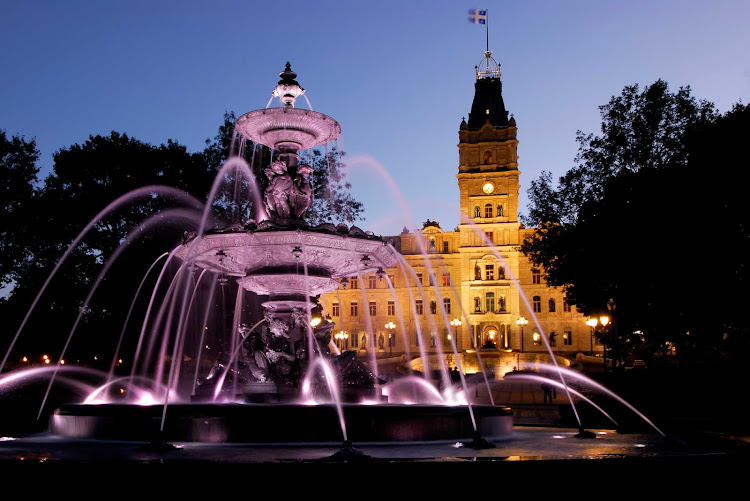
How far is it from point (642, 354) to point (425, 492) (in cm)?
3602

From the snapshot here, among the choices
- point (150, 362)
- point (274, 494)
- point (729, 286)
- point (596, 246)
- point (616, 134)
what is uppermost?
point (616, 134)

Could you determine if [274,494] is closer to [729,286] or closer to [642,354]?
[729,286]

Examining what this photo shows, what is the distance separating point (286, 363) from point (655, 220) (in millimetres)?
20972

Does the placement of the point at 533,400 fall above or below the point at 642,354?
below

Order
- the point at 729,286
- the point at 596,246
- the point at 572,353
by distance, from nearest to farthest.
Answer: the point at 729,286, the point at 596,246, the point at 572,353

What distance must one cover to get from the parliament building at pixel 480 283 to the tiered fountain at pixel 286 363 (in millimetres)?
61210

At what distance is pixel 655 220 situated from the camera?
29.0 m

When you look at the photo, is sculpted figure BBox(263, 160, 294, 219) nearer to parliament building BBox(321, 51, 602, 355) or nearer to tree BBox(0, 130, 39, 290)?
tree BBox(0, 130, 39, 290)

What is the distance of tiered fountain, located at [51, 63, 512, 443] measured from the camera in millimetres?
9406

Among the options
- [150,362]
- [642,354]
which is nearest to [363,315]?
[642,354]

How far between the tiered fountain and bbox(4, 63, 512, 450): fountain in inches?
0.7

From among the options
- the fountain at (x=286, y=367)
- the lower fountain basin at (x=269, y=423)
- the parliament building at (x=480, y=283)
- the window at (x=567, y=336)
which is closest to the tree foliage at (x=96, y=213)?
the fountain at (x=286, y=367)

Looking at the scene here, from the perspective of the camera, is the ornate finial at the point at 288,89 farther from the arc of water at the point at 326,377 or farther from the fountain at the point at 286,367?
the arc of water at the point at 326,377

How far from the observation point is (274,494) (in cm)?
620
